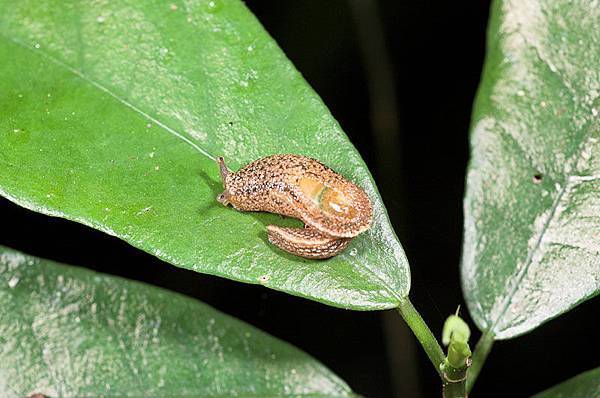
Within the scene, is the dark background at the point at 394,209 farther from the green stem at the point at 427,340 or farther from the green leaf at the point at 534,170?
the green stem at the point at 427,340

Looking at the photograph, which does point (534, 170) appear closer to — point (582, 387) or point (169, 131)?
point (582, 387)

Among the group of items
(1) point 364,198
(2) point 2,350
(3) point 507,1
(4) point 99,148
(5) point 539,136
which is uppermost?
(3) point 507,1

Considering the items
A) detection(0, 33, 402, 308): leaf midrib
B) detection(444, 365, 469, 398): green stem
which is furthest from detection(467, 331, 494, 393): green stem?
detection(0, 33, 402, 308): leaf midrib

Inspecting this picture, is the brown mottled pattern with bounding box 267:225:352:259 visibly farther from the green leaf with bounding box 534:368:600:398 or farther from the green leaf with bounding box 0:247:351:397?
the green leaf with bounding box 534:368:600:398

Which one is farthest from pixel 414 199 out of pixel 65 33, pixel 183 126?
pixel 65 33

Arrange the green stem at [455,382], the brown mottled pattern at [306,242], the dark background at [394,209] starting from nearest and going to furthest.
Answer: the green stem at [455,382]
the brown mottled pattern at [306,242]
the dark background at [394,209]

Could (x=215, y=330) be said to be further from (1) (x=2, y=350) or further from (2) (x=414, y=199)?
(2) (x=414, y=199)

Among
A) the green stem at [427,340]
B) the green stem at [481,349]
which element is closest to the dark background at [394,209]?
the green stem at [481,349]
